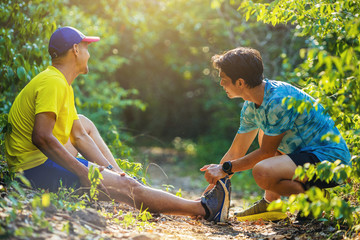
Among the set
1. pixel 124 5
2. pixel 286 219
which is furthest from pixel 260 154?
pixel 124 5

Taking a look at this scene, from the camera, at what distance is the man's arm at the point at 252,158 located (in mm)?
3088

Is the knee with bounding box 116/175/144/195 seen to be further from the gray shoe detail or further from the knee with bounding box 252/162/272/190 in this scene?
the knee with bounding box 252/162/272/190

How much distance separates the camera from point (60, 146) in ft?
9.53

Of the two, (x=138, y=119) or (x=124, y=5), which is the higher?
(x=124, y=5)

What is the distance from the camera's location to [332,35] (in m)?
5.02

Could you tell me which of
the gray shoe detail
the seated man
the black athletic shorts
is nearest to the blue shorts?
the seated man

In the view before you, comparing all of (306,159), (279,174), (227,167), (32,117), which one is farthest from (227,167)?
(32,117)

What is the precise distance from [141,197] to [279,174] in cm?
109

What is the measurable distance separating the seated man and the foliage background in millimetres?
254

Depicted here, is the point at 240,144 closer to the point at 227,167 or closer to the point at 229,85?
the point at 227,167

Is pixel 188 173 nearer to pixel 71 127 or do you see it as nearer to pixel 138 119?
pixel 138 119

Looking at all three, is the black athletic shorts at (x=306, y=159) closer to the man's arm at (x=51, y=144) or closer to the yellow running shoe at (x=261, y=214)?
the yellow running shoe at (x=261, y=214)

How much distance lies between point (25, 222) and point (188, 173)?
726 centimetres

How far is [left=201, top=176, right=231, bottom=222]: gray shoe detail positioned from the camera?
3299 mm
